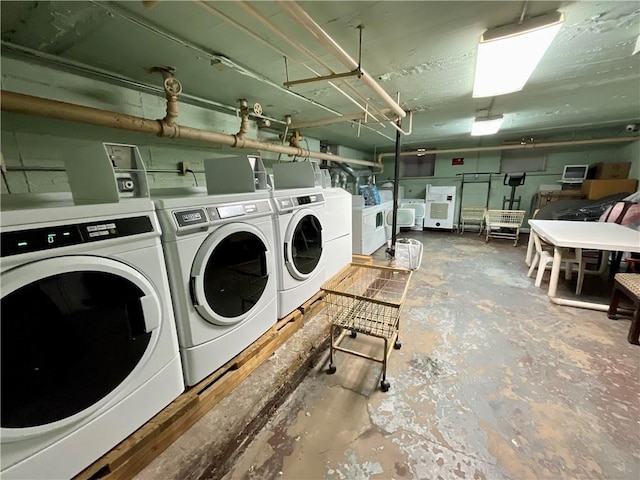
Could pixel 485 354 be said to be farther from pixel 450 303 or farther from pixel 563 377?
pixel 450 303

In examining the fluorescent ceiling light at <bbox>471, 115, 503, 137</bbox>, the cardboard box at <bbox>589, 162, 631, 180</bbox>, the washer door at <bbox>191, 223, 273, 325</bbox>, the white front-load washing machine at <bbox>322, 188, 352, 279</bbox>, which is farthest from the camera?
the cardboard box at <bbox>589, 162, 631, 180</bbox>

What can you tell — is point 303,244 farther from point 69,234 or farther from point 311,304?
point 69,234

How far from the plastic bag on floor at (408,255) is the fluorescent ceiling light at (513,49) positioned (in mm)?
2156

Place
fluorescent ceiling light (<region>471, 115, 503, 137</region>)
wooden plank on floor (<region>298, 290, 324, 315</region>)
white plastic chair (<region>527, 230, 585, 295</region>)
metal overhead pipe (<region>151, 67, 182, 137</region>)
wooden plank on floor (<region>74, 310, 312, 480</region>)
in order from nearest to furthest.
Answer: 1. wooden plank on floor (<region>74, 310, 312, 480</region>)
2. metal overhead pipe (<region>151, 67, 182, 137</region>)
3. wooden plank on floor (<region>298, 290, 324, 315</region>)
4. white plastic chair (<region>527, 230, 585, 295</region>)
5. fluorescent ceiling light (<region>471, 115, 503, 137</region>)

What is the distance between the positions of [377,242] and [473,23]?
11.2 feet

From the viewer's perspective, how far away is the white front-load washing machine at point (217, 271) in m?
1.20

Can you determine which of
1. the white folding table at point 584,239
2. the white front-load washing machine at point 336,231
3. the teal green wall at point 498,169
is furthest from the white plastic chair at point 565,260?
the teal green wall at point 498,169

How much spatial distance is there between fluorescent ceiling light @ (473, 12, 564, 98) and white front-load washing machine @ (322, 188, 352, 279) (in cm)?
150

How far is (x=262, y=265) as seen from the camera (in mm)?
1643

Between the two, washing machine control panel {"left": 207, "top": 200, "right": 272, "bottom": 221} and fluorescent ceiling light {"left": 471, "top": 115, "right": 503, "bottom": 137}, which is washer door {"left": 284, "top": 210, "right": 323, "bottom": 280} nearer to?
washing machine control panel {"left": 207, "top": 200, "right": 272, "bottom": 221}

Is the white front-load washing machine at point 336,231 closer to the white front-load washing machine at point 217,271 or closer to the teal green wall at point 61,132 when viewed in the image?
the white front-load washing machine at point 217,271

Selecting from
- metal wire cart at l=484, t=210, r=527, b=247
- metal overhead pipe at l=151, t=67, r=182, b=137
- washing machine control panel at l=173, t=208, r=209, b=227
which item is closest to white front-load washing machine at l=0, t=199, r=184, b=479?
washing machine control panel at l=173, t=208, r=209, b=227

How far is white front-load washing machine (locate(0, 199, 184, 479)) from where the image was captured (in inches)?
29.7

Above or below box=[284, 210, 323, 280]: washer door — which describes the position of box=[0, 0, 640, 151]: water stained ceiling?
above
